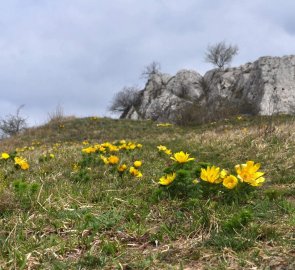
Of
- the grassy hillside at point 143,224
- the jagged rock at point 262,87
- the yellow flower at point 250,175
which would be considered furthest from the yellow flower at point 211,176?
the jagged rock at point 262,87

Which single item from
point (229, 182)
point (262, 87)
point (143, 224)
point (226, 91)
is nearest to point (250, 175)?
point (229, 182)

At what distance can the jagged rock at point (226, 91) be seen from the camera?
26.7 m

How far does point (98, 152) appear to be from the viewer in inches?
303

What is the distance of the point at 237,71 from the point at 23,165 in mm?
29587

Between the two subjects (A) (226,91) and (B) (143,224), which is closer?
(B) (143,224)

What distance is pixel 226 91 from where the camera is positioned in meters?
33.6

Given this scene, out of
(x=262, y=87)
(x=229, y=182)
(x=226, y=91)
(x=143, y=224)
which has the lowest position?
(x=143, y=224)

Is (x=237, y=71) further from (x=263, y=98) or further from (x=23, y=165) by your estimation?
(x=23, y=165)

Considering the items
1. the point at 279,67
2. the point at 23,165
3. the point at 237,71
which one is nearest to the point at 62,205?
the point at 23,165

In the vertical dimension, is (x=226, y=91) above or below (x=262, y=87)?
above

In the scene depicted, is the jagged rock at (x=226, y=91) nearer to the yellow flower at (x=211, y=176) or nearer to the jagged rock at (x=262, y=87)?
the jagged rock at (x=262, y=87)

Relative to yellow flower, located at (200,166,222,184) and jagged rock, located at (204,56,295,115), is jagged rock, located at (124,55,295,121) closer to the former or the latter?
jagged rock, located at (204,56,295,115)

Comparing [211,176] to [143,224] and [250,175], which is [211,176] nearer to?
[250,175]

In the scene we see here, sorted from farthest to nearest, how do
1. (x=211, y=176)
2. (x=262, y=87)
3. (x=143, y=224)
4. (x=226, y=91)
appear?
(x=226, y=91) → (x=262, y=87) → (x=211, y=176) → (x=143, y=224)
